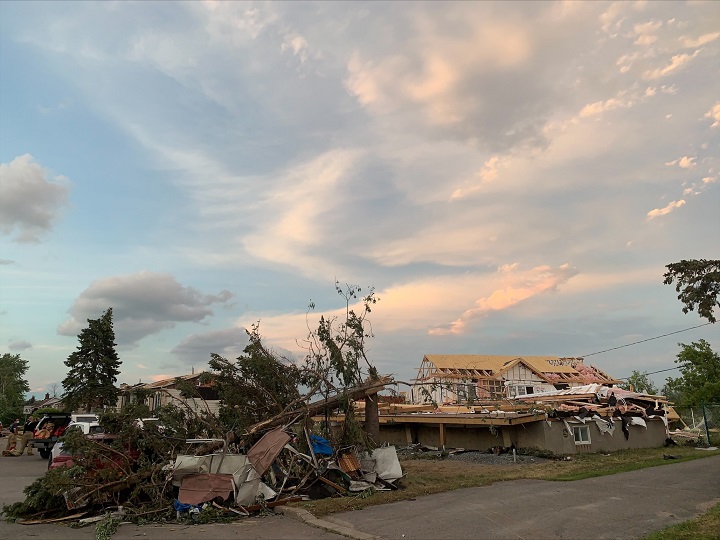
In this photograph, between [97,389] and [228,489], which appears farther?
[97,389]

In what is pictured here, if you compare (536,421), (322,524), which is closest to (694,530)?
(322,524)

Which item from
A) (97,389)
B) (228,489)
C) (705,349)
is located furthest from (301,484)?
(97,389)

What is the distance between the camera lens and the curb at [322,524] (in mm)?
7938

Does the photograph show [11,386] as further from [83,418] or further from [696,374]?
[696,374]

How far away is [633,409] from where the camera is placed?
22.2m

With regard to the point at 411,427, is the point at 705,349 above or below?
above

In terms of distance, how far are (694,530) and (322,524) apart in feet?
19.0

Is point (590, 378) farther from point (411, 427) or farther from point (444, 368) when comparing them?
point (411, 427)

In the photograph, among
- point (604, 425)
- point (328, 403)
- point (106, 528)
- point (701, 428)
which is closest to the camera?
point (106, 528)

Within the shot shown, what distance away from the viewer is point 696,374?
27.3 meters

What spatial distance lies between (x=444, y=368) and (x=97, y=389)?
91.4 feet

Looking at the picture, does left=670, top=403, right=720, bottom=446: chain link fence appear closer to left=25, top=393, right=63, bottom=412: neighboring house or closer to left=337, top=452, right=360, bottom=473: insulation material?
left=337, top=452, right=360, bottom=473: insulation material

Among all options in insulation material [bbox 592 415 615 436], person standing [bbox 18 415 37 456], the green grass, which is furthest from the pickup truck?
insulation material [bbox 592 415 615 436]

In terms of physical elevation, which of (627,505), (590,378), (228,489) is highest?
(590,378)
